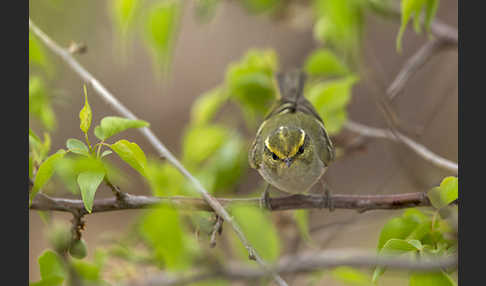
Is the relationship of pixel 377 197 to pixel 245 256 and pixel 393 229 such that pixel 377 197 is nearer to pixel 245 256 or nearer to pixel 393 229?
pixel 393 229

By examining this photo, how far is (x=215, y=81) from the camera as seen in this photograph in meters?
7.95

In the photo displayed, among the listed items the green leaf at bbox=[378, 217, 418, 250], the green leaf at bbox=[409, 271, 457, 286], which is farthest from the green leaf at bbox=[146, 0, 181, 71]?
the green leaf at bbox=[409, 271, 457, 286]

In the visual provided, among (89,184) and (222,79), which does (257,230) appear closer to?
(89,184)

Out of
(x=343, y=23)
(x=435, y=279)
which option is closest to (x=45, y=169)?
(x=435, y=279)

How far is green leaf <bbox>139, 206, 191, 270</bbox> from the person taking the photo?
147 centimetres

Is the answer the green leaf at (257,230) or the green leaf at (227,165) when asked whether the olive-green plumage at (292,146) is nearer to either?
the green leaf at (227,165)

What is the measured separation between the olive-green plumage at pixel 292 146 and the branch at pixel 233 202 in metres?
0.76

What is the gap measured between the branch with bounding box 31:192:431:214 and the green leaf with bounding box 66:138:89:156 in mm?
284

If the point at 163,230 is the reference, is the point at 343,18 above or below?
above

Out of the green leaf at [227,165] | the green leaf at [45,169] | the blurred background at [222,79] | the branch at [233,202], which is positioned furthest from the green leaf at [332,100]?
the green leaf at [45,169]

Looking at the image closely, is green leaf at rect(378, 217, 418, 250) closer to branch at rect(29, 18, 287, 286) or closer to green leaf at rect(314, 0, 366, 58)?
branch at rect(29, 18, 287, 286)

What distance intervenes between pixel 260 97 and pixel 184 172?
4.87ft

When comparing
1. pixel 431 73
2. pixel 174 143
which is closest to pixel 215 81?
pixel 174 143

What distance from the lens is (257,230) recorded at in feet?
8.64
